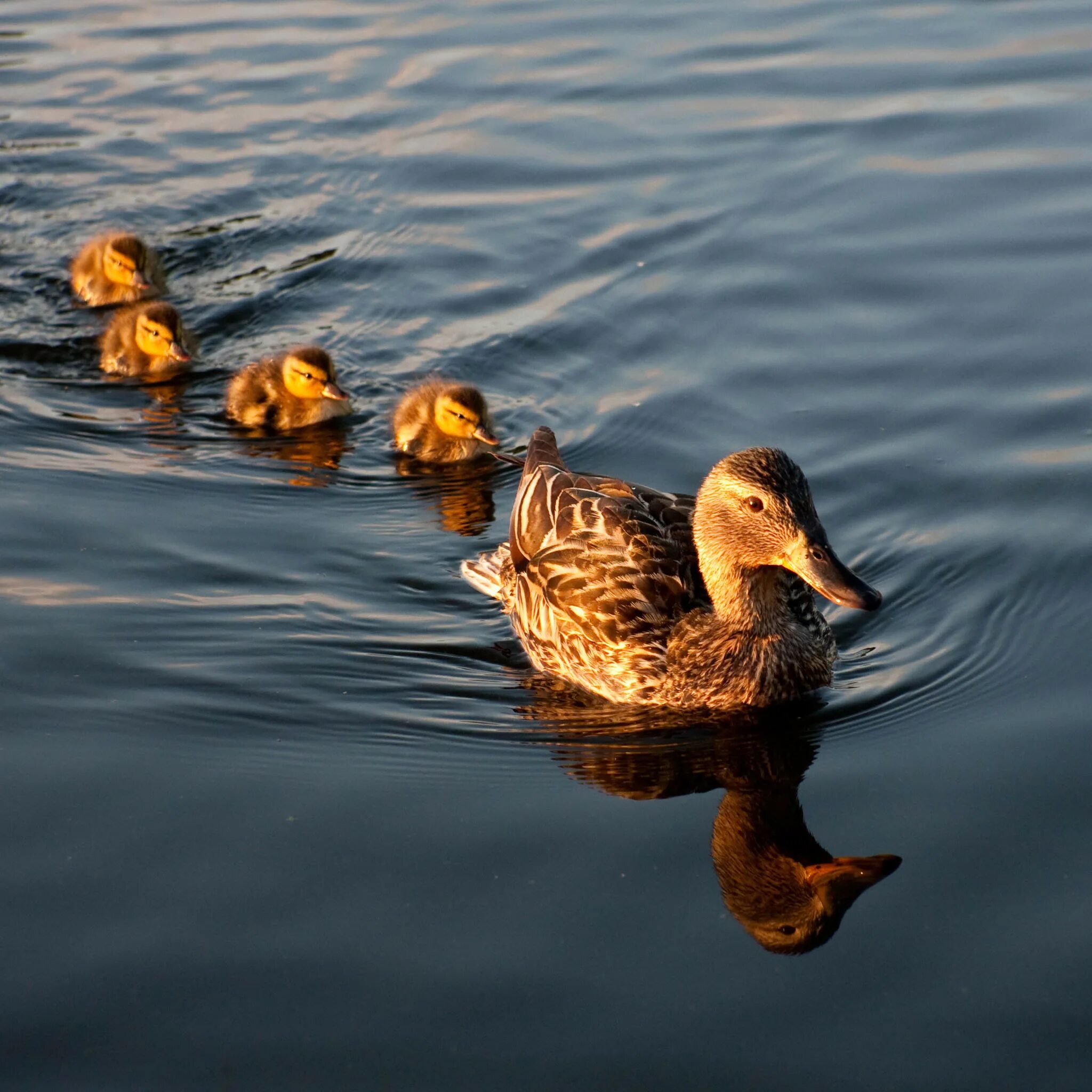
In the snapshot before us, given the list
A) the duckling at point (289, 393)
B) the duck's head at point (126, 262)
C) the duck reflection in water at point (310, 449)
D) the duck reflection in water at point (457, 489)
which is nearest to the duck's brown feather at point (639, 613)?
the duck reflection in water at point (457, 489)

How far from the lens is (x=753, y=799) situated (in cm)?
368

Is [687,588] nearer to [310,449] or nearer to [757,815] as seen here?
[757,815]

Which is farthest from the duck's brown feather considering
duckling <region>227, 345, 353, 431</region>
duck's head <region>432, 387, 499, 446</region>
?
duckling <region>227, 345, 353, 431</region>

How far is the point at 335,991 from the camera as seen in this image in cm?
300

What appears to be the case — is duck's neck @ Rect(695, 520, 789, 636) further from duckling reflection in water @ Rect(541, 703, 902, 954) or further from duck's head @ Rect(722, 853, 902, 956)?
duck's head @ Rect(722, 853, 902, 956)

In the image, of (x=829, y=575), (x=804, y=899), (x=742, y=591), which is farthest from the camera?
(x=742, y=591)

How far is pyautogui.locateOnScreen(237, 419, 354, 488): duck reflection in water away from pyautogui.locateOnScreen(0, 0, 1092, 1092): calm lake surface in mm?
30

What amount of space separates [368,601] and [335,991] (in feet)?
6.27

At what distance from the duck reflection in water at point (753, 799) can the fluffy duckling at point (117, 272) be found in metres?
3.77

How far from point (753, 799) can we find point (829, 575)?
60 centimetres

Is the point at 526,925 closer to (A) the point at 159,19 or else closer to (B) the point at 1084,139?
(B) the point at 1084,139

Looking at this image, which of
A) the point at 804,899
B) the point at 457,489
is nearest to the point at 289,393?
the point at 457,489

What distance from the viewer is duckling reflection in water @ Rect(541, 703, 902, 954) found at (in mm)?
3227

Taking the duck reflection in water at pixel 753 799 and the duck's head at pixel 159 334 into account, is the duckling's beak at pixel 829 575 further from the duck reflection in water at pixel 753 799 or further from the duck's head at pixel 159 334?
the duck's head at pixel 159 334
